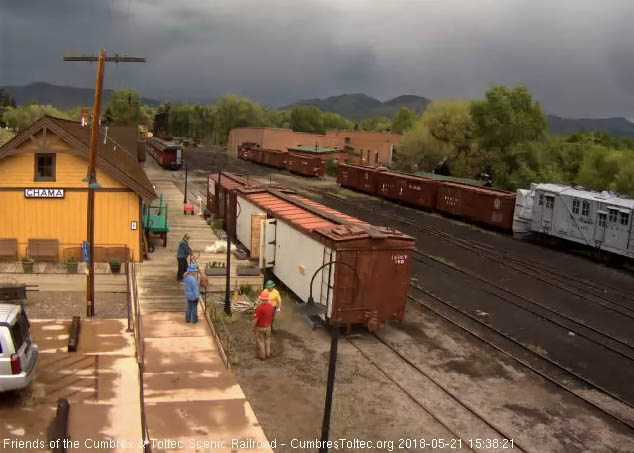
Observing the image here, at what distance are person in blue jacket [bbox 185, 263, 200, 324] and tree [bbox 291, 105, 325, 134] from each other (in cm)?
15256

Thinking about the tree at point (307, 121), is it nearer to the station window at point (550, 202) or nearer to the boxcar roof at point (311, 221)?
the station window at point (550, 202)

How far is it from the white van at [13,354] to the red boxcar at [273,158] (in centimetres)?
6570

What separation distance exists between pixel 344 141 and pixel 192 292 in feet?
245

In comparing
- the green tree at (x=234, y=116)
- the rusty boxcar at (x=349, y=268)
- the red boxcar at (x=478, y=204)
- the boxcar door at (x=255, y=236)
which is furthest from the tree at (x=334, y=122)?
the rusty boxcar at (x=349, y=268)

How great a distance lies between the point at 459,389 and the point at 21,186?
60.4 ft

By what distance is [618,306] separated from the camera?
73.5 feet

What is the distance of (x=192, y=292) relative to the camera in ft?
53.8

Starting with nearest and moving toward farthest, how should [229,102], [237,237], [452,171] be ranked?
[237,237], [452,171], [229,102]

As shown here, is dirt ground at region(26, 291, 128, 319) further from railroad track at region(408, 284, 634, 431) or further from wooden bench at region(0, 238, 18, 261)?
railroad track at region(408, 284, 634, 431)

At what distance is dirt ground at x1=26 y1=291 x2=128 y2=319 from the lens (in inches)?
728

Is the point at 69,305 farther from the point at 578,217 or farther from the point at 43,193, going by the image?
the point at 578,217

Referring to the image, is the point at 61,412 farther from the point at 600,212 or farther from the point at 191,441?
the point at 600,212

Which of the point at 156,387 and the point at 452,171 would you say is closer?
the point at 156,387

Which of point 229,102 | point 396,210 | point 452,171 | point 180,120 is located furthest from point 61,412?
point 180,120
